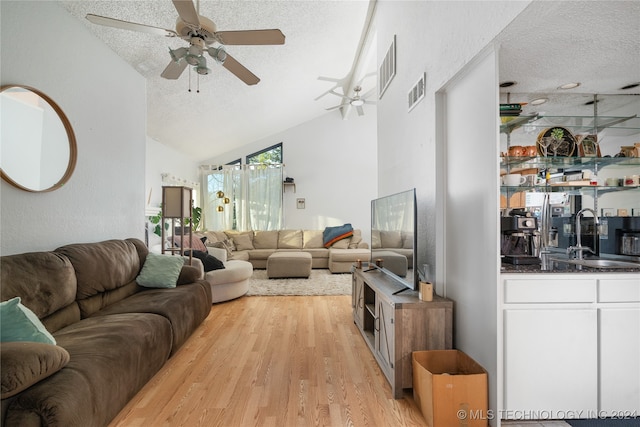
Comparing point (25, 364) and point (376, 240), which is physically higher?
point (376, 240)

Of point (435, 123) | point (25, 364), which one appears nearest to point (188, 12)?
point (435, 123)

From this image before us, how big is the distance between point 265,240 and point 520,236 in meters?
5.62

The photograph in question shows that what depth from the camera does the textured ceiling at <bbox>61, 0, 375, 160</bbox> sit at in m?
2.99

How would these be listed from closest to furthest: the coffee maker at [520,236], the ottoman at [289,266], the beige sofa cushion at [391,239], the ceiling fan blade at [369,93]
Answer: the coffee maker at [520,236], the beige sofa cushion at [391,239], the ottoman at [289,266], the ceiling fan blade at [369,93]

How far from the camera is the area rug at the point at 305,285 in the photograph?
446 cm

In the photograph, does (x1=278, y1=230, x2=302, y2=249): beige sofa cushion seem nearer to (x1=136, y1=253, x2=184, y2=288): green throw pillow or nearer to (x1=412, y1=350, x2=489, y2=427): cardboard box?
(x1=136, y1=253, x2=184, y2=288): green throw pillow

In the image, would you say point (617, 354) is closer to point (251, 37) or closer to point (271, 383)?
point (271, 383)

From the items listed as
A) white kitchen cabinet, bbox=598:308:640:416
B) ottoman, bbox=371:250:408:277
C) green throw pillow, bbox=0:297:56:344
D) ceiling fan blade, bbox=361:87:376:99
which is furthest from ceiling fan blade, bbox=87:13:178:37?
ceiling fan blade, bbox=361:87:376:99

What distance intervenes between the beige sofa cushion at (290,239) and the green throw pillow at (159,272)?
3.89m

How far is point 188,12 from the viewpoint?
1943 mm

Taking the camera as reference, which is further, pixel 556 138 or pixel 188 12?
pixel 556 138

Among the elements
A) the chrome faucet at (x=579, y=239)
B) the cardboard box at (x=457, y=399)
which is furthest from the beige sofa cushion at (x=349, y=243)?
the cardboard box at (x=457, y=399)

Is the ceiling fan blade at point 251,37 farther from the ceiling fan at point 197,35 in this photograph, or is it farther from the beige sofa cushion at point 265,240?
the beige sofa cushion at point 265,240

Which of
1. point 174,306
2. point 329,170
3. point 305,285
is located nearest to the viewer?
point 174,306
